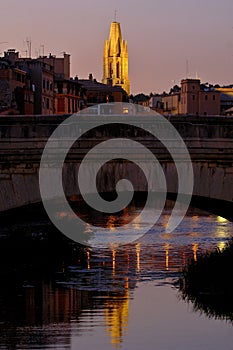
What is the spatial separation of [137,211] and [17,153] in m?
31.6

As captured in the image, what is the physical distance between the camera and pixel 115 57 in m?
151

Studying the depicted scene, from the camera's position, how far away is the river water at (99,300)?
58.3 feet

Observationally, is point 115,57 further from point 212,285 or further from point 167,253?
point 212,285

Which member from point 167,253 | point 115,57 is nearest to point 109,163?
point 167,253

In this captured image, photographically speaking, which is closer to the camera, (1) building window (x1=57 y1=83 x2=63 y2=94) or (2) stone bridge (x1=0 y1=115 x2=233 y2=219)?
(2) stone bridge (x1=0 y1=115 x2=233 y2=219)

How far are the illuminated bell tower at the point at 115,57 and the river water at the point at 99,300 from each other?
115 m

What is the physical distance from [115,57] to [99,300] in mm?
130532

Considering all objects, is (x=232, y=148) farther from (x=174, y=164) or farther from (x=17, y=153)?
(x=17, y=153)

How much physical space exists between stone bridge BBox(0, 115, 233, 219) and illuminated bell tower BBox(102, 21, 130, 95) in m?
124

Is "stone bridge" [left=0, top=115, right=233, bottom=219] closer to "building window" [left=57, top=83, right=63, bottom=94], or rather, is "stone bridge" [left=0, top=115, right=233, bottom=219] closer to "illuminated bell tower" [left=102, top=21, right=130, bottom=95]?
"building window" [left=57, top=83, right=63, bottom=94]

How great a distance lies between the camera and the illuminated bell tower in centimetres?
14810

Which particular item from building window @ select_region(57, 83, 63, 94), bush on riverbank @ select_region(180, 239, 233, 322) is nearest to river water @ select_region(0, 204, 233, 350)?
bush on riverbank @ select_region(180, 239, 233, 322)

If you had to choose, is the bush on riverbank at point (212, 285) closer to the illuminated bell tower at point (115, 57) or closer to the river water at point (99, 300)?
the river water at point (99, 300)

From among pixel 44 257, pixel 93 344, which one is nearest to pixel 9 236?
pixel 44 257
